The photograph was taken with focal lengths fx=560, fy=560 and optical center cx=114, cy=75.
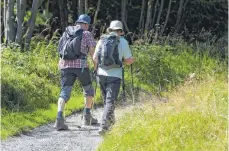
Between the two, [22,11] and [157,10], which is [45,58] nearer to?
[22,11]

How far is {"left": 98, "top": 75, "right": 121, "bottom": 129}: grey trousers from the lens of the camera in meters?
8.36

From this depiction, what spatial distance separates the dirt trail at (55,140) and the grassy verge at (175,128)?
511mm

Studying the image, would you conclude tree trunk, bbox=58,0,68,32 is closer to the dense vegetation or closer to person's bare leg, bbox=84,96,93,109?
the dense vegetation

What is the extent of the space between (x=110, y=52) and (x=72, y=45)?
2.55ft

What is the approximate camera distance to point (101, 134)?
8.32 metres

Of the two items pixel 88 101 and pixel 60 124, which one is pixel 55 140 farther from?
pixel 88 101

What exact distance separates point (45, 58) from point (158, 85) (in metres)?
2.77

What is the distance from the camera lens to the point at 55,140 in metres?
8.30

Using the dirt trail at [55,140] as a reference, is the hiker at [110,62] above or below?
above

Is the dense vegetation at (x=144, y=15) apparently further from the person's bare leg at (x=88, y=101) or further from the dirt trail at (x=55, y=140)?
the dirt trail at (x=55, y=140)

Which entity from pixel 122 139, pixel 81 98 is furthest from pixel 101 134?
pixel 81 98

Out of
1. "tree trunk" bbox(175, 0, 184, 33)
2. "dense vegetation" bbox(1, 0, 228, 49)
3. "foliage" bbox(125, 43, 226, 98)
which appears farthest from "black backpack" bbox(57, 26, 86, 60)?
"tree trunk" bbox(175, 0, 184, 33)

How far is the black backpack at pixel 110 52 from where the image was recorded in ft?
27.5

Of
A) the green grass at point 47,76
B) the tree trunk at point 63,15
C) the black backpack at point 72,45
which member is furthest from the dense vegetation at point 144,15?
the black backpack at point 72,45
